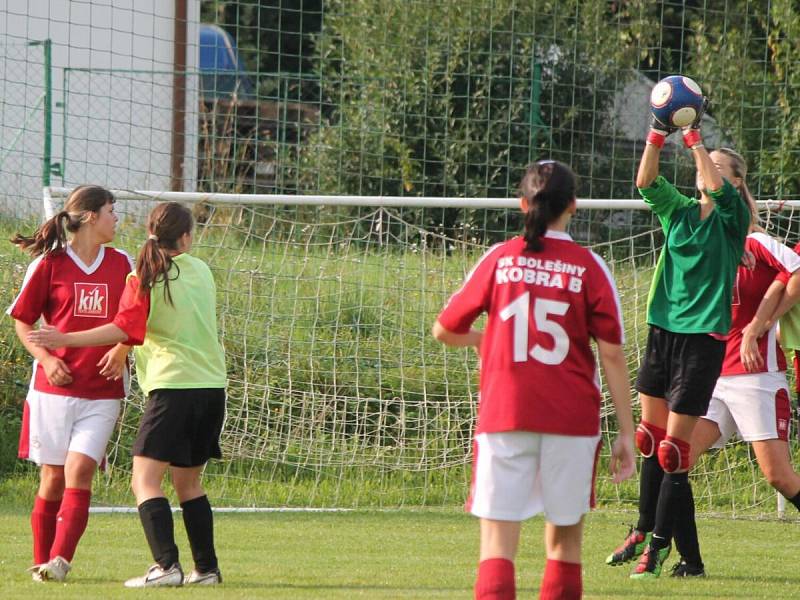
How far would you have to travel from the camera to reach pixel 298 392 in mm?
9375

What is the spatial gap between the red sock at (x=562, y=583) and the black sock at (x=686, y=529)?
1911 millimetres

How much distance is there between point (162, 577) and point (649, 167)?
269 cm

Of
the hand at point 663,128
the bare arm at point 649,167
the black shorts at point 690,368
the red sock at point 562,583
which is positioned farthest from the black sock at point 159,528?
the hand at point 663,128

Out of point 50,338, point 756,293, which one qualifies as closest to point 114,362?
point 50,338

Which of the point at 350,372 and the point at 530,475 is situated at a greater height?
the point at 530,475

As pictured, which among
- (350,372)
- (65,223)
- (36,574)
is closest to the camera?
(36,574)

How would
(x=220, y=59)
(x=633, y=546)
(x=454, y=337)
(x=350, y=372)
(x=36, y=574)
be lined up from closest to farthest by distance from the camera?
1. (x=454, y=337)
2. (x=36, y=574)
3. (x=633, y=546)
4. (x=350, y=372)
5. (x=220, y=59)

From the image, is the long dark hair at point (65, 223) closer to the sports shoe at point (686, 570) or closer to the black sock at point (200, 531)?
the black sock at point (200, 531)

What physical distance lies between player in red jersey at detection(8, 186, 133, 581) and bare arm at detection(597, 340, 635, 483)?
2.24 meters

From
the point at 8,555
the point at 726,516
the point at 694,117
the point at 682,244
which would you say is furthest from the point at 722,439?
the point at 8,555

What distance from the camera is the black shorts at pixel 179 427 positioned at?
5500 millimetres

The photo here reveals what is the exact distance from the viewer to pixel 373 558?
6.62 m

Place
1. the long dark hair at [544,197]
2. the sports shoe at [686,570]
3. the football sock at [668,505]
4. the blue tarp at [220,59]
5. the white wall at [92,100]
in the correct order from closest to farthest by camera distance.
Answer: the long dark hair at [544,197] < the football sock at [668,505] < the sports shoe at [686,570] < the white wall at [92,100] < the blue tarp at [220,59]

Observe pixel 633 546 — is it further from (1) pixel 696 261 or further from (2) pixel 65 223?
(2) pixel 65 223
